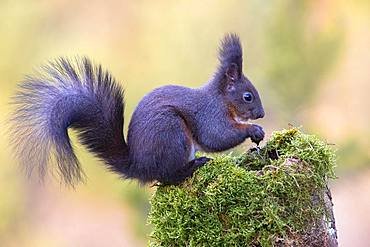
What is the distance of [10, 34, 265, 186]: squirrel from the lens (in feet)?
5.67

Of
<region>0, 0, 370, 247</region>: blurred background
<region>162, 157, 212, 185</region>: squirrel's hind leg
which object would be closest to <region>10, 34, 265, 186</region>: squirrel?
<region>162, 157, 212, 185</region>: squirrel's hind leg

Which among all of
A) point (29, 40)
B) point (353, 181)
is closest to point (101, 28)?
point (29, 40)

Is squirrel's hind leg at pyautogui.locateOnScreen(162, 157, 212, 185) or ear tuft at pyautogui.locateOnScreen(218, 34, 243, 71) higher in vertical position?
ear tuft at pyautogui.locateOnScreen(218, 34, 243, 71)

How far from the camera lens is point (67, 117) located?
1764 millimetres

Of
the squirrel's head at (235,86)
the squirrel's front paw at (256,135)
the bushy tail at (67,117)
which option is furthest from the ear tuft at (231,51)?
the bushy tail at (67,117)

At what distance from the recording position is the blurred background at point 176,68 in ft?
12.6

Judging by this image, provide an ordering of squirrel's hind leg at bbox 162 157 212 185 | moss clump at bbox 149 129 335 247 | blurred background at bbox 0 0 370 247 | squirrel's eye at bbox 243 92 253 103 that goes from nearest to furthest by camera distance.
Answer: moss clump at bbox 149 129 335 247 < squirrel's hind leg at bbox 162 157 212 185 < squirrel's eye at bbox 243 92 253 103 < blurred background at bbox 0 0 370 247

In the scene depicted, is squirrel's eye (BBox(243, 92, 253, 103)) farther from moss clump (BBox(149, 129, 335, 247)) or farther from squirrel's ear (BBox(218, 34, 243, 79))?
moss clump (BBox(149, 129, 335, 247))

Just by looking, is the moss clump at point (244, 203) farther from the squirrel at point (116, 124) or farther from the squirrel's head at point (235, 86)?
the squirrel's head at point (235, 86)

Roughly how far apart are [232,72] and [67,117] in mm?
581

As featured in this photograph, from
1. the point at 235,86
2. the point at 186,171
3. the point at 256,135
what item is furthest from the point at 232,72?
the point at 186,171

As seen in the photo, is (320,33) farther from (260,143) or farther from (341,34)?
(260,143)

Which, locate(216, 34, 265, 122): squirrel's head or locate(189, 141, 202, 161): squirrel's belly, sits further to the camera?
locate(216, 34, 265, 122): squirrel's head

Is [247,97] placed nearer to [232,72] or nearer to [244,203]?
[232,72]
